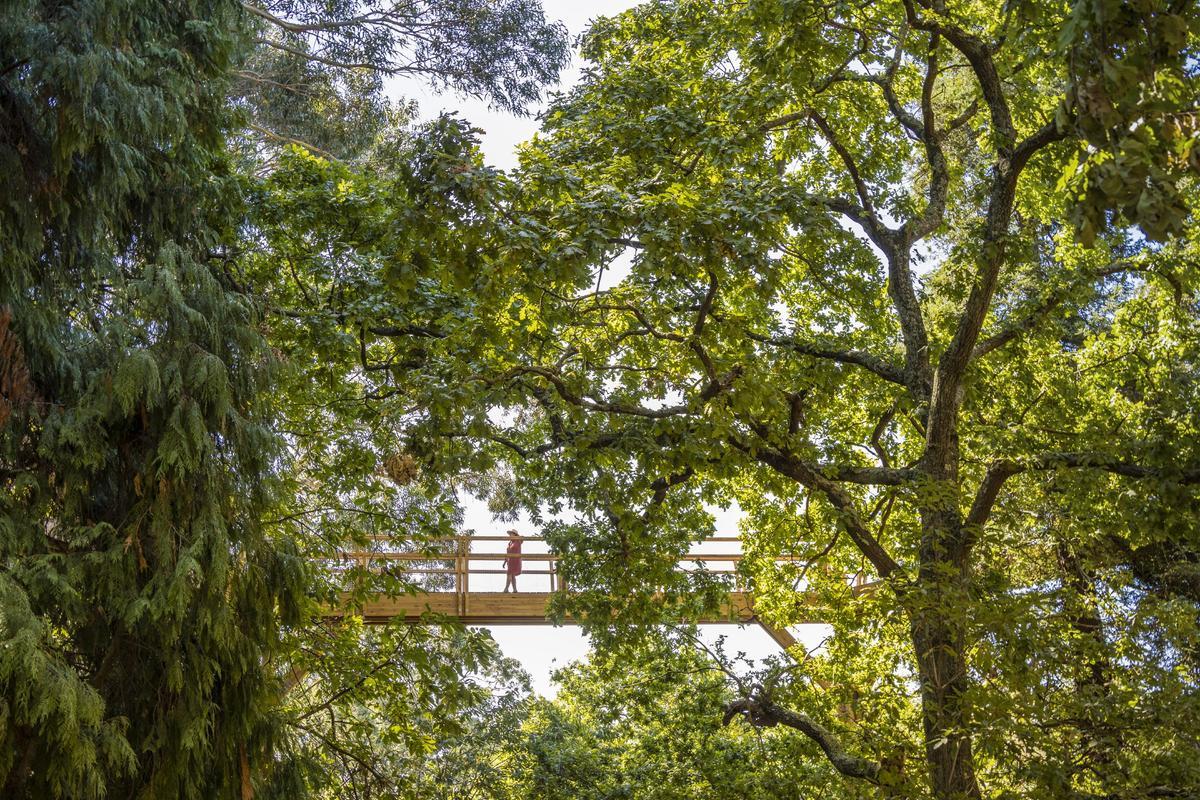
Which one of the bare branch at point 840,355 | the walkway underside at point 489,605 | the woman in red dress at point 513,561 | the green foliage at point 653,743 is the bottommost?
the green foliage at point 653,743

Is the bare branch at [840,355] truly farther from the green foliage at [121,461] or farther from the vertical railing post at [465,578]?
the vertical railing post at [465,578]

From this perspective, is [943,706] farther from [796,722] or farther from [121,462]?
[121,462]

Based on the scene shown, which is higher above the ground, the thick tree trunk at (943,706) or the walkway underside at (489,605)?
the walkway underside at (489,605)

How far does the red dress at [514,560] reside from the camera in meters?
12.1

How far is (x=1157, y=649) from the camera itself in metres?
6.29

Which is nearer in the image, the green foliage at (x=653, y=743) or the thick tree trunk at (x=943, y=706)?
the thick tree trunk at (x=943, y=706)

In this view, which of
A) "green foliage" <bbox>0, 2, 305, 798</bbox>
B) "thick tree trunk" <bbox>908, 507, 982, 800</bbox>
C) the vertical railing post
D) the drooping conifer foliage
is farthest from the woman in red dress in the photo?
"green foliage" <bbox>0, 2, 305, 798</bbox>

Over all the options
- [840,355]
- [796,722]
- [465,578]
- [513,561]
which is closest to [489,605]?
[465,578]

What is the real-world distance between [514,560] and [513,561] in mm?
18

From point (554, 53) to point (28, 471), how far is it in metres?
8.25

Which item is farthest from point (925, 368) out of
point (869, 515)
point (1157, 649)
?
point (1157, 649)

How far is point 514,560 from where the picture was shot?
12.1 metres

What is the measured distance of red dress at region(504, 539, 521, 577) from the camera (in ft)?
39.8

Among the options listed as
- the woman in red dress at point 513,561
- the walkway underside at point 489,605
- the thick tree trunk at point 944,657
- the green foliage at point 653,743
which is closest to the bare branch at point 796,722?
the thick tree trunk at point 944,657
